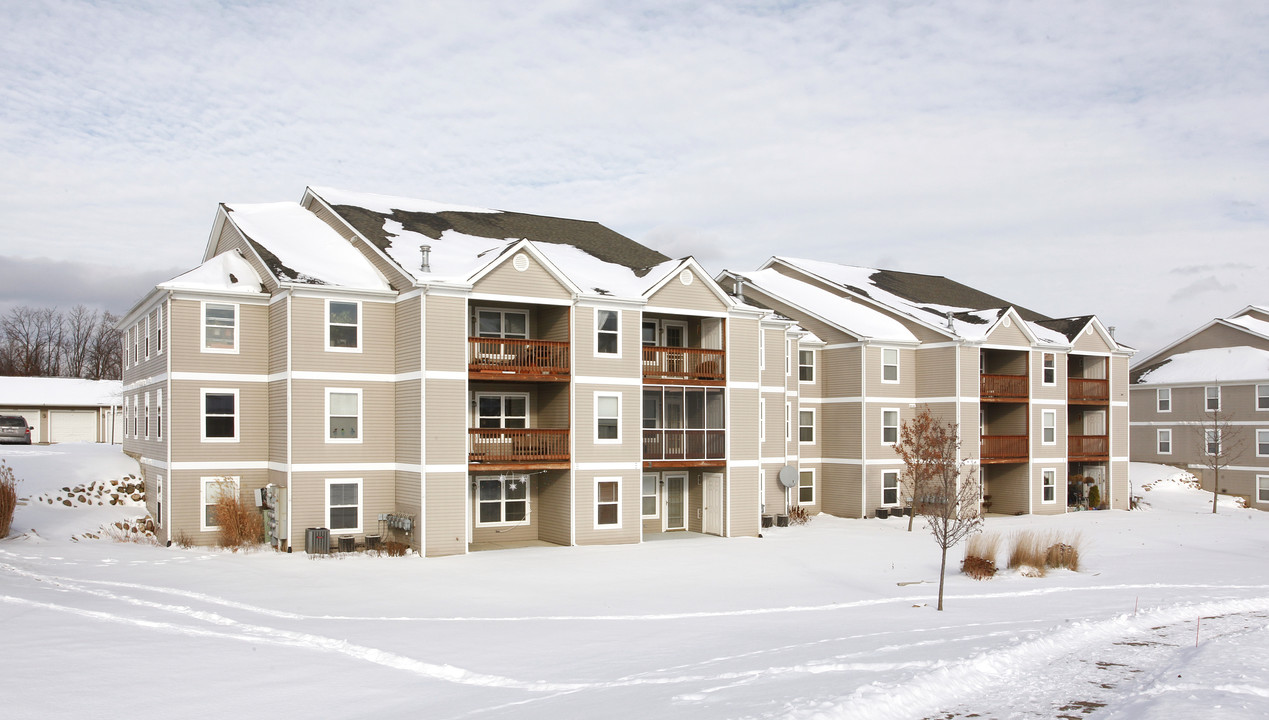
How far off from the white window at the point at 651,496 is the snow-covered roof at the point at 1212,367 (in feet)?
125

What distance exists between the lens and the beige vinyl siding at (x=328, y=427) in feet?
88.8

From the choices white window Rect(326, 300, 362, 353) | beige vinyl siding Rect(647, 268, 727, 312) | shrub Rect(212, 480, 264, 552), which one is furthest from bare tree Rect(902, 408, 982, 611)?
shrub Rect(212, 480, 264, 552)

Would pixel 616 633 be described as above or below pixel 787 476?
below

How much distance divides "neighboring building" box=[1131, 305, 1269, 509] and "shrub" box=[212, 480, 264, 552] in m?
48.8

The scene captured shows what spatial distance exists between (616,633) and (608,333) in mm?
15214

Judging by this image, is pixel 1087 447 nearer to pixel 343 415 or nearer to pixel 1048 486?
pixel 1048 486

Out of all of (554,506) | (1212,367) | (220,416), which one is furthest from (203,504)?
(1212,367)

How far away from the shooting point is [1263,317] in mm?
62438

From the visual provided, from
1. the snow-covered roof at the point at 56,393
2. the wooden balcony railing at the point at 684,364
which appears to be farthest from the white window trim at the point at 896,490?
the snow-covered roof at the point at 56,393

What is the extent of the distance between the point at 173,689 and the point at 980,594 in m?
16.3

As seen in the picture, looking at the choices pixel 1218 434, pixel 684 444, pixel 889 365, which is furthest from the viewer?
pixel 1218 434

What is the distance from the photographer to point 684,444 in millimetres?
32094

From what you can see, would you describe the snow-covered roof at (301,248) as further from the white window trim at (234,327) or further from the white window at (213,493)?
the white window at (213,493)

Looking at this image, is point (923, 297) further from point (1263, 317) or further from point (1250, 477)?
point (1263, 317)
